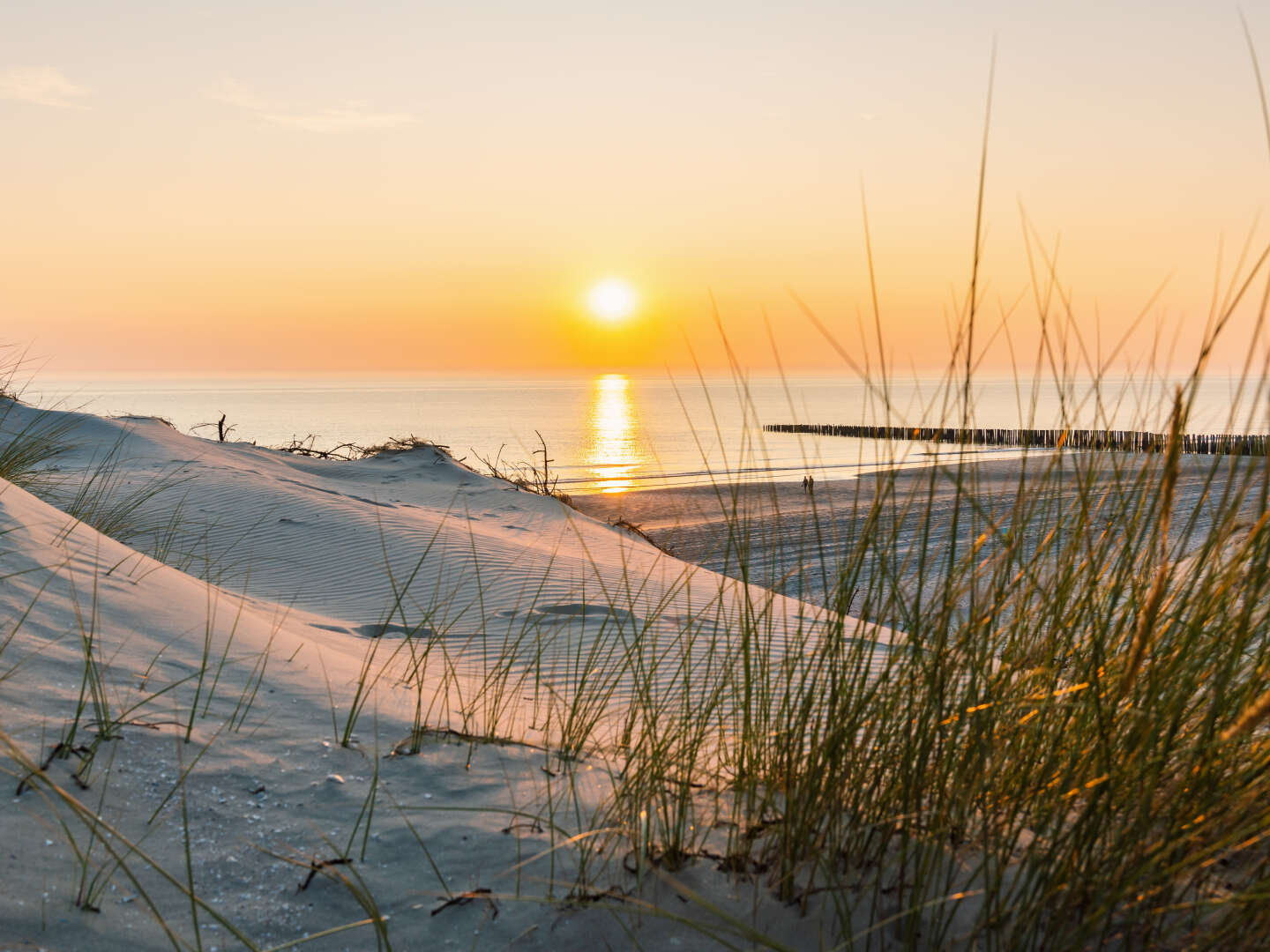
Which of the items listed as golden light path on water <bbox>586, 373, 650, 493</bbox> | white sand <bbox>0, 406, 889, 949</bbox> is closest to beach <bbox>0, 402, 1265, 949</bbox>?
white sand <bbox>0, 406, 889, 949</bbox>

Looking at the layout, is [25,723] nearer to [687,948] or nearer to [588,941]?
[588,941]

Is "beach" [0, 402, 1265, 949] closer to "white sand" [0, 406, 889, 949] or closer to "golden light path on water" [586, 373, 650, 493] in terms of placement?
"white sand" [0, 406, 889, 949]

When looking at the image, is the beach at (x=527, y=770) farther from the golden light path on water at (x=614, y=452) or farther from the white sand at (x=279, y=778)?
the golden light path on water at (x=614, y=452)

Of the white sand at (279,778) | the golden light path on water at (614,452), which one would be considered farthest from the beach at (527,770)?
the golden light path on water at (614,452)

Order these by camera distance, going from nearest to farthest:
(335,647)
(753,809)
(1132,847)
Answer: (1132,847) → (753,809) → (335,647)

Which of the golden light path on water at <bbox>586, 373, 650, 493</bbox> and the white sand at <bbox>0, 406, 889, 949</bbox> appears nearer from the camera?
the white sand at <bbox>0, 406, 889, 949</bbox>

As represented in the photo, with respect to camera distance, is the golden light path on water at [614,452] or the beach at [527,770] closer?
the beach at [527,770]

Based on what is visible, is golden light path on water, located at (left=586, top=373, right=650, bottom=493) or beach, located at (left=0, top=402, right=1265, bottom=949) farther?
golden light path on water, located at (left=586, top=373, right=650, bottom=493)

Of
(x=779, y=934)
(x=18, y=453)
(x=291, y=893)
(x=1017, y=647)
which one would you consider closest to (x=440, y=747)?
(x=291, y=893)

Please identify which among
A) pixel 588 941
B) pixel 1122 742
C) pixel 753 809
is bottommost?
pixel 588 941

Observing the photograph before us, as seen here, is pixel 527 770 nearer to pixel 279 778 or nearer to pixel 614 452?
pixel 279 778

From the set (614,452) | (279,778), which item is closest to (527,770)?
(279,778)

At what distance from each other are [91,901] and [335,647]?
2.12m

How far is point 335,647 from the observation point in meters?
3.61
